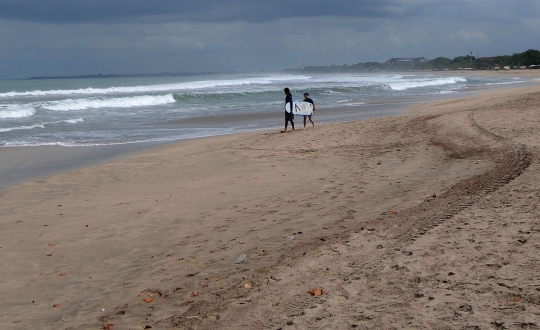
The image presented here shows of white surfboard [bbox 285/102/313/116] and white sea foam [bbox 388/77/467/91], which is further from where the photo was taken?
white sea foam [bbox 388/77/467/91]

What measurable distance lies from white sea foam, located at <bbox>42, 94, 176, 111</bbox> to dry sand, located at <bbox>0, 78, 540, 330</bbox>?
23.0 meters

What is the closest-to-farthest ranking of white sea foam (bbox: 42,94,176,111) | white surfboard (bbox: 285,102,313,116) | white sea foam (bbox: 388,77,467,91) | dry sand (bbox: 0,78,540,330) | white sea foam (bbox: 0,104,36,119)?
dry sand (bbox: 0,78,540,330) < white surfboard (bbox: 285,102,313,116) < white sea foam (bbox: 0,104,36,119) < white sea foam (bbox: 42,94,176,111) < white sea foam (bbox: 388,77,467,91)

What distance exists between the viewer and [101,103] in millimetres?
35656

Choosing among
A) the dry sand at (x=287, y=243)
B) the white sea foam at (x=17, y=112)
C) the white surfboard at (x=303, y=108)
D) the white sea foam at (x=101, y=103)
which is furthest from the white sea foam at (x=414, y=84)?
the dry sand at (x=287, y=243)

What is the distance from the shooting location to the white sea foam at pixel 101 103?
33.3 metres

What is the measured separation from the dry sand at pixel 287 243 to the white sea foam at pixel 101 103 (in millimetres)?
23045

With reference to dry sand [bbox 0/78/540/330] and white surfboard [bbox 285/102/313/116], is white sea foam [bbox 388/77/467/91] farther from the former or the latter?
dry sand [bbox 0/78/540/330]

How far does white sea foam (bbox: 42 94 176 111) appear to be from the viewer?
1313 inches

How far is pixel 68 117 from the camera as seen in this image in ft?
89.5

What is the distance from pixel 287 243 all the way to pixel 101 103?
105 feet

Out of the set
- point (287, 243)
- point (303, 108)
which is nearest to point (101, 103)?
point (303, 108)

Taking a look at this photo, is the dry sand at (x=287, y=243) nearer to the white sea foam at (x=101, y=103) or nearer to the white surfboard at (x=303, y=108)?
the white surfboard at (x=303, y=108)

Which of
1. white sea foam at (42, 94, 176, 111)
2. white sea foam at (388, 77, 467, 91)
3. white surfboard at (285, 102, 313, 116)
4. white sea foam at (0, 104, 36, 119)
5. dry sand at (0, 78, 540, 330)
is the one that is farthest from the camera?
white sea foam at (388, 77, 467, 91)

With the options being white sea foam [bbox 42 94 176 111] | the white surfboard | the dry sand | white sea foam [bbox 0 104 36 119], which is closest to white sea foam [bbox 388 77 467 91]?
white sea foam [bbox 42 94 176 111]
